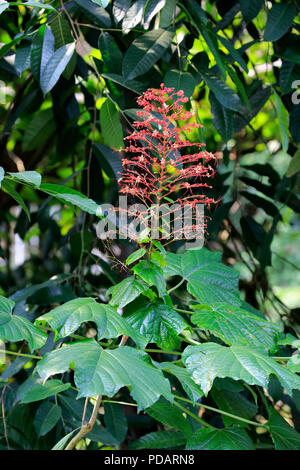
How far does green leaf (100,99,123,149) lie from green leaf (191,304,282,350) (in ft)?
1.37

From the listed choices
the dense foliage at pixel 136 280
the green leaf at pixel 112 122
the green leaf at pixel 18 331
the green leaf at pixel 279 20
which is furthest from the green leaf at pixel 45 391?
the green leaf at pixel 279 20

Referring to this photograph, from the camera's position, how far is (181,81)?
102 cm

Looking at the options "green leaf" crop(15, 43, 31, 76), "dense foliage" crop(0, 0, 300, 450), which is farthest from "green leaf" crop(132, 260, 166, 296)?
"green leaf" crop(15, 43, 31, 76)

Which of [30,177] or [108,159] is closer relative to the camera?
[30,177]

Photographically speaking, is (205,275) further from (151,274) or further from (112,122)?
(112,122)

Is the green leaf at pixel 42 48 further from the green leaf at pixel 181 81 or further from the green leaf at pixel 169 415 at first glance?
the green leaf at pixel 169 415

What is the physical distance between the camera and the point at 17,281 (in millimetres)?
1927

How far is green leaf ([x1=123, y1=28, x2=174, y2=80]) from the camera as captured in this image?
3.34 ft

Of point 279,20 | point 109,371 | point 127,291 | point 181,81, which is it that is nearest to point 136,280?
point 127,291

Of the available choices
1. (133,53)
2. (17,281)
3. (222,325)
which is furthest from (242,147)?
(222,325)

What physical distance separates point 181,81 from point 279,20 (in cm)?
30

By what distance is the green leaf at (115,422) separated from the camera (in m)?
1.16
